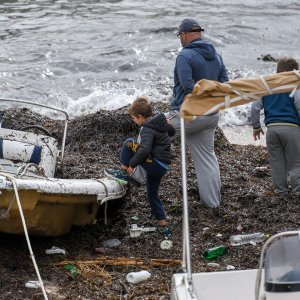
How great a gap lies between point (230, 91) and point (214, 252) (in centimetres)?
201

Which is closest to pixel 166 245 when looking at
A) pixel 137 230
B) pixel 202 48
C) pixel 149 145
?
pixel 137 230

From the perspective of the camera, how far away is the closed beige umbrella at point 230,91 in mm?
5667

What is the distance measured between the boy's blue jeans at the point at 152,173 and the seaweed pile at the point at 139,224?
0.77 feet

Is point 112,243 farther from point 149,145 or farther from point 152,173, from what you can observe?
point 149,145

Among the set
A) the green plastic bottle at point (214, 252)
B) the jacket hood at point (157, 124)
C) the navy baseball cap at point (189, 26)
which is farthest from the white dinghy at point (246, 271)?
the navy baseball cap at point (189, 26)

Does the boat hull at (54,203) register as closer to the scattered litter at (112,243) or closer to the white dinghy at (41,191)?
the white dinghy at (41,191)

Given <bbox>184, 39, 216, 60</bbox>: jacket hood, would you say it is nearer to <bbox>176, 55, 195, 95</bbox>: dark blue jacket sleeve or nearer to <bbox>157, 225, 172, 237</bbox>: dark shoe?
<bbox>176, 55, 195, 95</bbox>: dark blue jacket sleeve

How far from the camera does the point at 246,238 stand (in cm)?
748

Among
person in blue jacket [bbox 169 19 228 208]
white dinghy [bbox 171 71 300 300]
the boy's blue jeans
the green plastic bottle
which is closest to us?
white dinghy [bbox 171 71 300 300]

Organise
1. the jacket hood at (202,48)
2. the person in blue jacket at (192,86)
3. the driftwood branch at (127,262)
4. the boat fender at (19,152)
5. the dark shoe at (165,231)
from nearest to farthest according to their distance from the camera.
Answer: the driftwood branch at (127,262), the dark shoe at (165,231), the person in blue jacket at (192,86), the jacket hood at (202,48), the boat fender at (19,152)

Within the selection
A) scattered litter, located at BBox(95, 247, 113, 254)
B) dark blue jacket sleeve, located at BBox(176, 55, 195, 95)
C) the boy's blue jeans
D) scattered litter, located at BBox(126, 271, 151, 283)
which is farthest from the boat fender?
scattered litter, located at BBox(126, 271, 151, 283)

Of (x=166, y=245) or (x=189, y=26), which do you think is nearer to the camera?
(x=166, y=245)

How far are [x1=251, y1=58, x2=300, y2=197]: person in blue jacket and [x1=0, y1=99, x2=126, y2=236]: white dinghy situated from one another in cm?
172

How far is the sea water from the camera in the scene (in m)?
16.4
